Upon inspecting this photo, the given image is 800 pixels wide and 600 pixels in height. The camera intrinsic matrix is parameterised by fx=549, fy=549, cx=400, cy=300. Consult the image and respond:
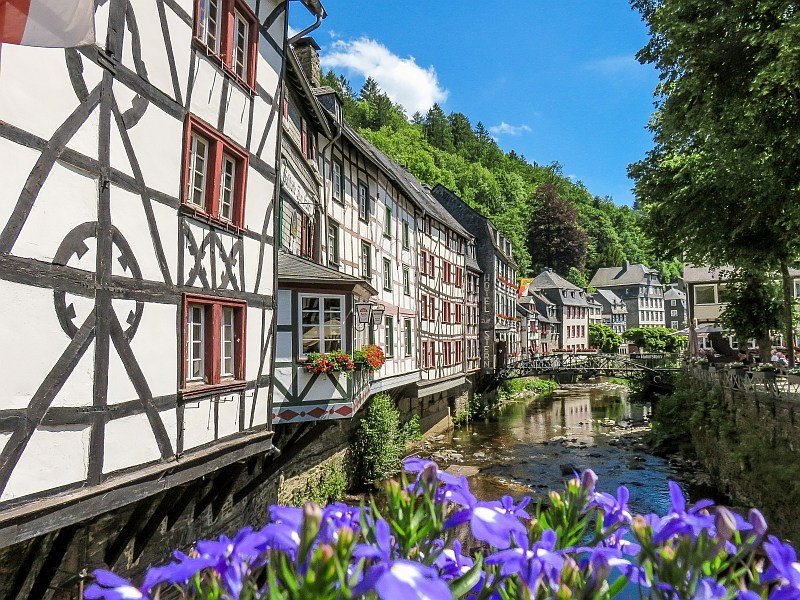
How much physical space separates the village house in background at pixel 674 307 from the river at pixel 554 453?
185 ft

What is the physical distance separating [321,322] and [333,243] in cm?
510

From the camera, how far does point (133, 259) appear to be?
663 cm

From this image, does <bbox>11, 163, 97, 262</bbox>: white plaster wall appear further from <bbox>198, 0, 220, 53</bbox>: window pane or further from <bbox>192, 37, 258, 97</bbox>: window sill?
<bbox>198, 0, 220, 53</bbox>: window pane

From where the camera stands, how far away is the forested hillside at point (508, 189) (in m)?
76.9

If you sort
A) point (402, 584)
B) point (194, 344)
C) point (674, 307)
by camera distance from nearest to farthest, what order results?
point (402, 584)
point (194, 344)
point (674, 307)

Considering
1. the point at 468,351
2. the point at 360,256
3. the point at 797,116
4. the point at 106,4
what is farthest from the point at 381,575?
the point at 468,351

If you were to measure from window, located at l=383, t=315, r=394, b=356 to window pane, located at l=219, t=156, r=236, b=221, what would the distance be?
11215 mm

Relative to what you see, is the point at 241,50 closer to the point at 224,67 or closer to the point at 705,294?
the point at 224,67

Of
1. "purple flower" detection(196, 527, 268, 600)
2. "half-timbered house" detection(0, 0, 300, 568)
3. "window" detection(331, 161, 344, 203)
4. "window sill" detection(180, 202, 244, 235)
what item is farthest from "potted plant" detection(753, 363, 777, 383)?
"purple flower" detection(196, 527, 268, 600)

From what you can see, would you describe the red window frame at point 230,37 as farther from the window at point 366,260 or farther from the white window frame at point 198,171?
the window at point 366,260

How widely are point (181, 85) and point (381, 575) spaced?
313 inches

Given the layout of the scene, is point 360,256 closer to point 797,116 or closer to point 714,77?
point 714,77

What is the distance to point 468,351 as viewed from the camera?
35.8 meters

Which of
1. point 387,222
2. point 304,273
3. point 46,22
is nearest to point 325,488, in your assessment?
point 304,273
